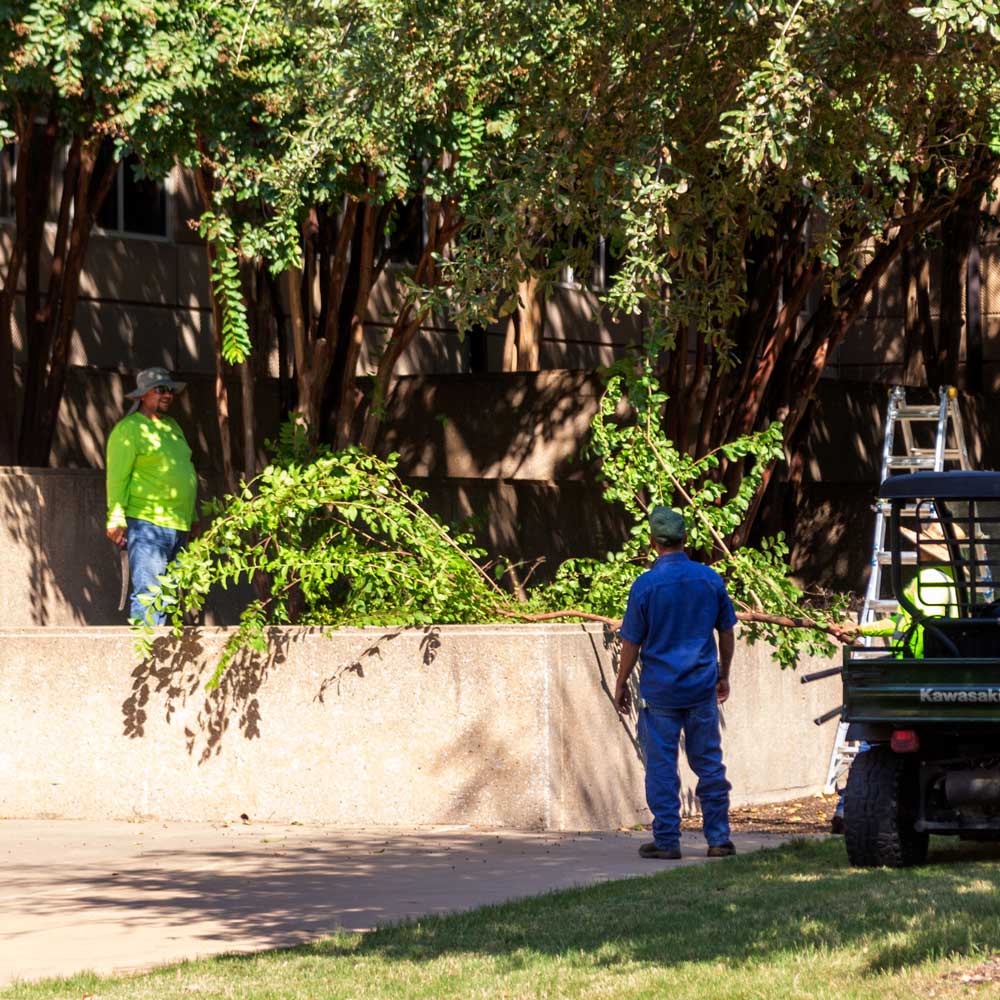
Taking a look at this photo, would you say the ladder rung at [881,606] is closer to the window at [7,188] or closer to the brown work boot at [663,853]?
the brown work boot at [663,853]

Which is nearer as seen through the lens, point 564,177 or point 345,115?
point 564,177

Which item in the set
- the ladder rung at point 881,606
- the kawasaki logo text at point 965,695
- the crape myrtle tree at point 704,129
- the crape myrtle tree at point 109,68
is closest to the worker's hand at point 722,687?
the kawasaki logo text at point 965,695

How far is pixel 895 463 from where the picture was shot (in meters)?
16.6

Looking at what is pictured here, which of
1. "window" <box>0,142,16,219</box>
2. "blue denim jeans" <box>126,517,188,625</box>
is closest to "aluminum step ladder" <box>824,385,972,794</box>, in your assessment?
"blue denim jeans" <box>126,517,188,625</box>

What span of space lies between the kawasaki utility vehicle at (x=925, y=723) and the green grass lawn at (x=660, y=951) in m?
0.69

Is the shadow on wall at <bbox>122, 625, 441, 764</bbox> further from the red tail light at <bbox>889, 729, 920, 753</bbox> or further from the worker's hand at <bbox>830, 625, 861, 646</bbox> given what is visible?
the red tail light at <bbox>889, 729, 920, 753</bbox>

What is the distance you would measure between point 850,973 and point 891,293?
22698mm

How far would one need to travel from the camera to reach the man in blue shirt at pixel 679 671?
10.2 metres

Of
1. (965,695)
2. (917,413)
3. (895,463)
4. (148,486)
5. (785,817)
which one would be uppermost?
(917,413)

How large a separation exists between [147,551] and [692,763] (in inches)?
162

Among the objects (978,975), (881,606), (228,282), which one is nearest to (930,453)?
(881,606)

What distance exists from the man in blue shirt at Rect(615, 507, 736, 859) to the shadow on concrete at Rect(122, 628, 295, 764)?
8.33 feet

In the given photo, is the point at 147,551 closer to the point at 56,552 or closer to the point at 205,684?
the point at 205,684

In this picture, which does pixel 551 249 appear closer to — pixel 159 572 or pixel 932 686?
pixel 159 572
